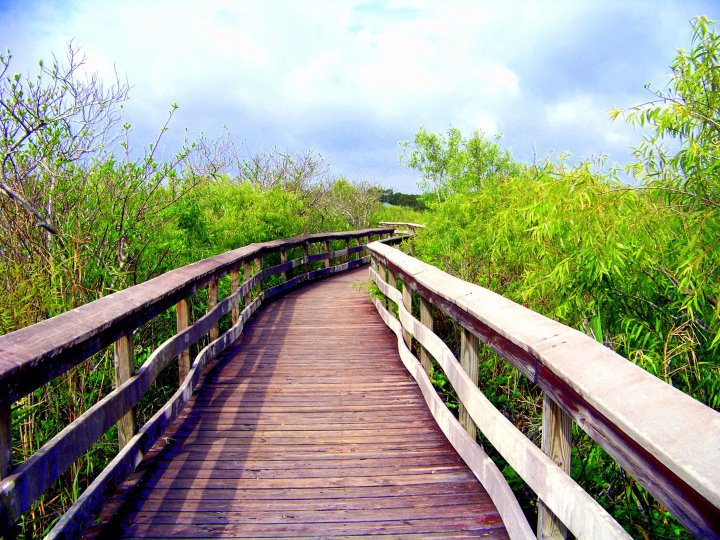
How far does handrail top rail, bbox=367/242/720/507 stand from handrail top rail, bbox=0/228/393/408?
1.77m

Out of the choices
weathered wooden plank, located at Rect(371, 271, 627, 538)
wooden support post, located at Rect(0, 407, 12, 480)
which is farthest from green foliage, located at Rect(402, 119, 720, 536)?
wooden support post, located at Rect(0, 407, 12, 480)

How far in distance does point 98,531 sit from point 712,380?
3555 mm

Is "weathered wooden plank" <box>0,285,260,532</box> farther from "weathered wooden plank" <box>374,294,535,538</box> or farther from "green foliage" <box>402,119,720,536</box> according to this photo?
"green foliage" <box>402,119,720,536</box>

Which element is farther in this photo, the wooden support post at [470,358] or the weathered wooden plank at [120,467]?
the wooden support post at [470,358]

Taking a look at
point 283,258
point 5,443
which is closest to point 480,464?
point 5,443

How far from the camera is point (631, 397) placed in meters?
1.56

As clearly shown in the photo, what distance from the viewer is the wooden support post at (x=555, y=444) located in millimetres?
2111

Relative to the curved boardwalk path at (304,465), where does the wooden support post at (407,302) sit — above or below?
above

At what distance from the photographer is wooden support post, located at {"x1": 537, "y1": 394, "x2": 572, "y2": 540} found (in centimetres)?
211

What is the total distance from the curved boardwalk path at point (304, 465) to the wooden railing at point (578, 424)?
284mm

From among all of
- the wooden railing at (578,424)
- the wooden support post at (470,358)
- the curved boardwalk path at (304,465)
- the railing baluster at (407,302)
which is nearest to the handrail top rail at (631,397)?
the wooden railing at (578,424)

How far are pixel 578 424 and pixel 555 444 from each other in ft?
1.02

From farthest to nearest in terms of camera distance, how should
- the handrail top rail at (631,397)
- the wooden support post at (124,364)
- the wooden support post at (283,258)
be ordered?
the wooden support post at (283,258)
the wooden support post at (124,364)
the handrail top rail at (631,397)

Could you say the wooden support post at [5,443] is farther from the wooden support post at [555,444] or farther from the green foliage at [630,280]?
the green foliage at [630,280]
